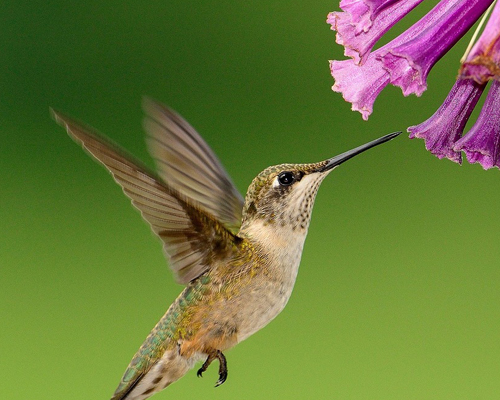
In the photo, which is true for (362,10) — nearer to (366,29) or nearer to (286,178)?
(366,29)

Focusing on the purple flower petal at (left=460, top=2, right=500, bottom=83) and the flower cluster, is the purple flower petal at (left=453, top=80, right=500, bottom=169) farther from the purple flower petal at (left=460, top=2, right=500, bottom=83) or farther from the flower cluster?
the purple flower petal at (left=460, top=2, right=500, bottom=83)

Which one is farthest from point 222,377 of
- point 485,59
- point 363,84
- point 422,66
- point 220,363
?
point 485,59

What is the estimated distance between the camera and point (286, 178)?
1435 millimetres

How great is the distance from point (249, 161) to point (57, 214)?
0.82 m

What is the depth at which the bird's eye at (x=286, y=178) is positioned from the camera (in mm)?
1431

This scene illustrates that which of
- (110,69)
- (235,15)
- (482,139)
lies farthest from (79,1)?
(482,139)

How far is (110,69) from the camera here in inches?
145

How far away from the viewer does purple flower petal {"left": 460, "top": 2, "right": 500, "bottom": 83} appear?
708 millimetres

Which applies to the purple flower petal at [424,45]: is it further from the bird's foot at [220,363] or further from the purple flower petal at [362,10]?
the bird's foot at [220,363]

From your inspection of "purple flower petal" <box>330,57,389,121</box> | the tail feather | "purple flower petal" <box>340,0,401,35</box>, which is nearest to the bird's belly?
the tail feather

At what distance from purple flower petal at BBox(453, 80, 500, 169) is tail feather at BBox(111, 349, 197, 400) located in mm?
729

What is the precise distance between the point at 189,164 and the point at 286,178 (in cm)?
23

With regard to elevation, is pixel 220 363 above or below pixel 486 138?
below

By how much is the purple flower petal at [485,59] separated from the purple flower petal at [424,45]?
11cm
